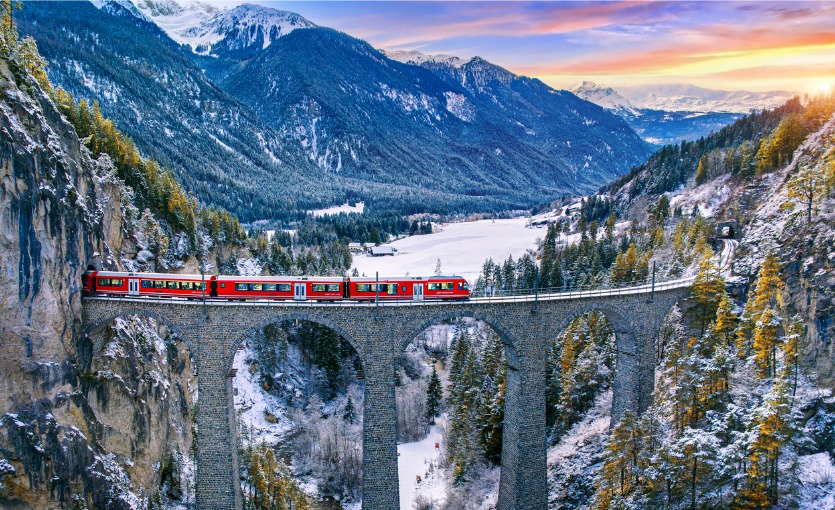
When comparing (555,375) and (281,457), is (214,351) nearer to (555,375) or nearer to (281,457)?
(281,457)

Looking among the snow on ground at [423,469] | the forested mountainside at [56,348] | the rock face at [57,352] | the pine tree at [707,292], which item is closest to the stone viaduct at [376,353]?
the rock face at [57,352]

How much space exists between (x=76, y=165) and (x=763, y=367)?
2497 inches

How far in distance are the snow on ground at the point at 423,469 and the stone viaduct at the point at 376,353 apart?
15.9 meters

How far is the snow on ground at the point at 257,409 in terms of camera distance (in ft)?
247

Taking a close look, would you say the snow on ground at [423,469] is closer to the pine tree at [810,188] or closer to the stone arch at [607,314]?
the stone arch at [607,314]

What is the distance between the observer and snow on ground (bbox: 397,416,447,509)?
64.9m

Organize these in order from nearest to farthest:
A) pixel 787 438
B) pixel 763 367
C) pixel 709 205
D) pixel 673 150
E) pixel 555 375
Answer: pixel 787 438
pixel 763 367
pixel 555 375
pixel 709 205
pixel 673 150

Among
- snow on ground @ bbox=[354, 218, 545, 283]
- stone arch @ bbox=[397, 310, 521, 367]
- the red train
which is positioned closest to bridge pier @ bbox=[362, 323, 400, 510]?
stone arch @ bbox=[397, 310, 521, 367]

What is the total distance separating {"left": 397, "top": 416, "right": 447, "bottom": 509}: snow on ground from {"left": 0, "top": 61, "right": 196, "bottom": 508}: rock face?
2802 centimetres

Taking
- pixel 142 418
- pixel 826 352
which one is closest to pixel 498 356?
pixel 826 352

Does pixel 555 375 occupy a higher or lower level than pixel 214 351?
lower

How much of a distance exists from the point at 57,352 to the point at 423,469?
45.7 m

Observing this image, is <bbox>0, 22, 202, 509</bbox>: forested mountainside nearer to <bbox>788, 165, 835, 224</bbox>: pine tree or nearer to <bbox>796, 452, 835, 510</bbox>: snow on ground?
<bbox>796, 452, 835, 510</bbox>: snow on ground

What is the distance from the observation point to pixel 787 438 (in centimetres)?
3741
